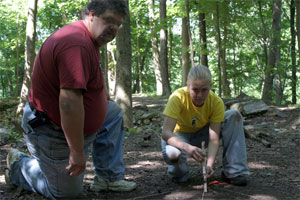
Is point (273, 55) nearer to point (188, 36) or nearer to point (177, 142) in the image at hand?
point (188, 36)

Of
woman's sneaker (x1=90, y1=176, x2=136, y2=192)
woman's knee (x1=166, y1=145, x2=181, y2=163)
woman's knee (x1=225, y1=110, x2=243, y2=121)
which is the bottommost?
woman's sneaker (x1=90, y1=176, x2=136, y2=192)

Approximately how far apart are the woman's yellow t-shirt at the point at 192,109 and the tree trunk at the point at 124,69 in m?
3.61

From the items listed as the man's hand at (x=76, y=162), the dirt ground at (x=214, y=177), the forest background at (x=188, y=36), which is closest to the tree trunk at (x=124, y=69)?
the forest background at (x=188, y=36)

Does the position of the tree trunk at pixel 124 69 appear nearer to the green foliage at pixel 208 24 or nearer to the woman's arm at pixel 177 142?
the green foliage at pixel 208 24

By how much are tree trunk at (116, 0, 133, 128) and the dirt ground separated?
1023 millimetres

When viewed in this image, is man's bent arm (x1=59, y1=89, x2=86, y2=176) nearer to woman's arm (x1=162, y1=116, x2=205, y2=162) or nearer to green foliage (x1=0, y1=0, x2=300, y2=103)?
woman's arm (x1=162, y1=116, x2=205, y2=162)

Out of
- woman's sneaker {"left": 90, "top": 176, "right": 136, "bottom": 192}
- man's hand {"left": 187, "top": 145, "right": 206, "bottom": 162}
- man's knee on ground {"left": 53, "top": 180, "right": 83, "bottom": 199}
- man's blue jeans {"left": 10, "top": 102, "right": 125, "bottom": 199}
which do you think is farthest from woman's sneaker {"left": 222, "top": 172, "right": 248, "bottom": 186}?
man's knee on ground {"left": 53, "top": 180, "right": 83, "bottom": 199}

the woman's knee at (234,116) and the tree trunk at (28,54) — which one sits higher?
the tree trunk at (28,54)

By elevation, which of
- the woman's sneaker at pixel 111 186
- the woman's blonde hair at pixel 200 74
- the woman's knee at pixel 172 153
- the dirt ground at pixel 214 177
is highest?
the woman's blonde hair at pixel 200 74

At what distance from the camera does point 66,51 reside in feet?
6.13

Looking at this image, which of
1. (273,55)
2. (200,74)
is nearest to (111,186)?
(200,74)

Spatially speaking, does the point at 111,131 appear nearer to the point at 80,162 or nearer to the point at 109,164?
the point at 109,164

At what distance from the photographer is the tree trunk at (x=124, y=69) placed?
6246 mm

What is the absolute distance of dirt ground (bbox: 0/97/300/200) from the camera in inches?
104
